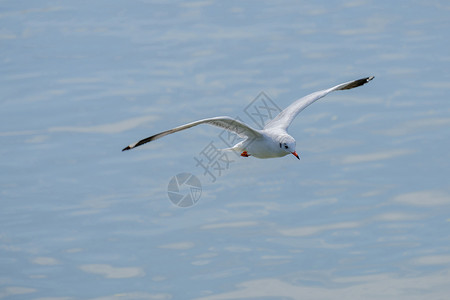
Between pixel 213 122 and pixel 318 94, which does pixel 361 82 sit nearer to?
pixel 318 94

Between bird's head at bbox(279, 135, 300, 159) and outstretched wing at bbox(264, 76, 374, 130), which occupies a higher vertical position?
outstretched wing at bbox(264, 76, 374, 130)

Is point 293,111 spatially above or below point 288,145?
above

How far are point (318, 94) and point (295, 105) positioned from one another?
357 millimetres

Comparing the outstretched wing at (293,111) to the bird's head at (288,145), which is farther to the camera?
the outstretched wing at (293,111)

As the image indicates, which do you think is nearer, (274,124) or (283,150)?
(283,150)

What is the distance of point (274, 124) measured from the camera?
37.4 ft

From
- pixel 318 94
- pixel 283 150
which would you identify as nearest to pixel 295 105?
pixel 318 94

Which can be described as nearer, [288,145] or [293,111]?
[288,145]

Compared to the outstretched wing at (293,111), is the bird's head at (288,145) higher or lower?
lower

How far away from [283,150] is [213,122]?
3.19 ft

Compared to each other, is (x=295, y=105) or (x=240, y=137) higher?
(x=295, y=105)

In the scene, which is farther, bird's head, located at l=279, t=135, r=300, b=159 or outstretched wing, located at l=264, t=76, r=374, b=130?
outstretched wing, located at l=264, t=76, r=374, b=130

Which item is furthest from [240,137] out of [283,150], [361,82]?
[361,82]

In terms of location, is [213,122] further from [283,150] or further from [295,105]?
[295,105]
